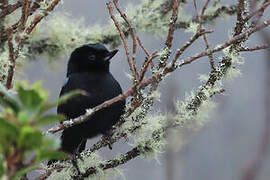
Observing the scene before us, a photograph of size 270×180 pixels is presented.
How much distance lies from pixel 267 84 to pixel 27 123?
26 centimetres

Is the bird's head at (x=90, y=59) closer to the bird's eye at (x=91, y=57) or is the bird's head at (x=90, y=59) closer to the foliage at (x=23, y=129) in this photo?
the bird's eye at (x=91, y=57)

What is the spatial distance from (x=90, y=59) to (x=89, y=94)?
0.38 m

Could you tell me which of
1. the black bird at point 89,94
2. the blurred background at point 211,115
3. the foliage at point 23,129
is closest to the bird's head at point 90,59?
the black bird at point 89,94

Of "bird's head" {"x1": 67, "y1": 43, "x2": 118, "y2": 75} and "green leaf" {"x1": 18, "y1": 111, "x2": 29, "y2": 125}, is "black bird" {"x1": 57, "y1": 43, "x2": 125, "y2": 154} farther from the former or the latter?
"green leaf" {"x1": 18, "y1": 111, "x2": 29, "y2": 125}

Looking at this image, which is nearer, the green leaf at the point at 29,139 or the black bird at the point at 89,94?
the green leaf at the point at 29,139

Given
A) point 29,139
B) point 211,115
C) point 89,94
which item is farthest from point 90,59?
point 29,139

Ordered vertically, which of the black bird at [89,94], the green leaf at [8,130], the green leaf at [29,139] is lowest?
the black bird at [89,94]

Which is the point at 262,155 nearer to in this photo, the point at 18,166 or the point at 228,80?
the point at 18,166

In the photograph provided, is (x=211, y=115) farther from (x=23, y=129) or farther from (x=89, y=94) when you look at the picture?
(x=23, y=129)

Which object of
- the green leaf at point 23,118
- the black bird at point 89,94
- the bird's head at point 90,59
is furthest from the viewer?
the bird's head at point 90,59

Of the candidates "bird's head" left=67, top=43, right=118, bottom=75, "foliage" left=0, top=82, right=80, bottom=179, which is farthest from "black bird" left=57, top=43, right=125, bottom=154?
"foliage" left=0, top=82, right=80, bottom=179

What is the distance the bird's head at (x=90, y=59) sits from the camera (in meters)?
2.79

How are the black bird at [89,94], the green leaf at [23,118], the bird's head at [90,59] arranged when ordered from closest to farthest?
the green leaf at [23,118]
the black bird at [89,94]
the bird's head at [90,59]

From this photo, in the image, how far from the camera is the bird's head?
279cm
